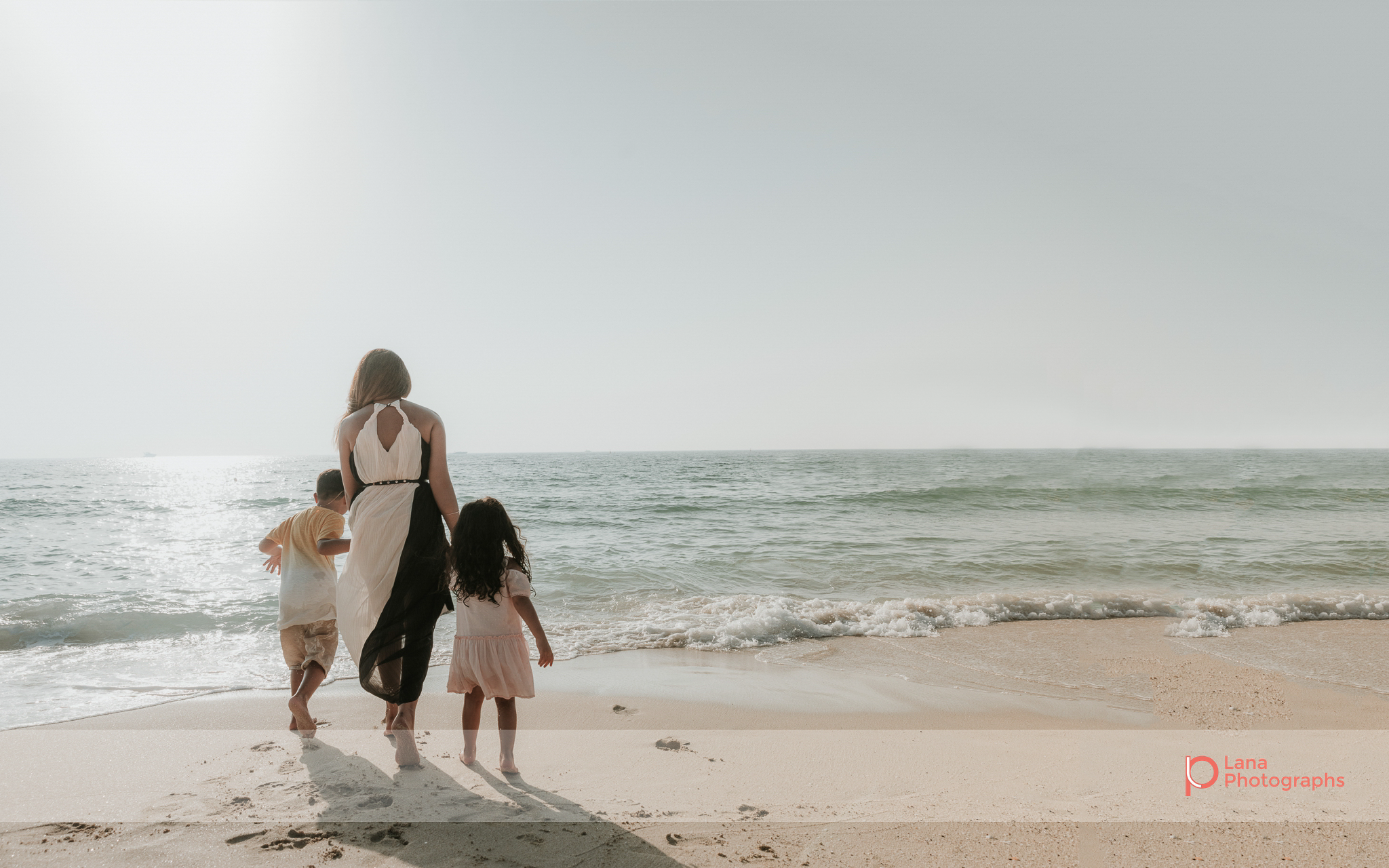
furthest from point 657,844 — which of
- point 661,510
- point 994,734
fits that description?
point 661,510

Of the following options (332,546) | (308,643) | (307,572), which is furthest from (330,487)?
(308,643)

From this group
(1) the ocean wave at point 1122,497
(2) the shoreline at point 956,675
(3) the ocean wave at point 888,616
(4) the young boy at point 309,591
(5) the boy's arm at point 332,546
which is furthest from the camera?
(1) the ocean wave at point 1122,497

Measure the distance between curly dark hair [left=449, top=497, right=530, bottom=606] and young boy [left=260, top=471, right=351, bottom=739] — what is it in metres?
0.98

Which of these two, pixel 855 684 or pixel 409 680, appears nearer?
pixel 409 680

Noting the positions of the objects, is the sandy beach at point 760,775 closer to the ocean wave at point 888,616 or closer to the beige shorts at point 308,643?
the beige shorts at point 308,643

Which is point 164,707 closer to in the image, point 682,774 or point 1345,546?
point 682,774

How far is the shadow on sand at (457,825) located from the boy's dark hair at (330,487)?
4.72ft

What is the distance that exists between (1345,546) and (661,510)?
1483 cm

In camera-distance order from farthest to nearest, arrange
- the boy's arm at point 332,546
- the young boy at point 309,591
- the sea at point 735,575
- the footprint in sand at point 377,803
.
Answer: the sea at point 735,575, the young boy at point 309,591, the boy's arm at point 332,546, the footprint in sand at point 377,803

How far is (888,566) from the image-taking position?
10055mm

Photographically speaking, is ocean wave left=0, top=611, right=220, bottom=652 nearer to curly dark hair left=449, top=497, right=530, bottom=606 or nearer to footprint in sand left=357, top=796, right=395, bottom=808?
footprint in sand left=357, top=796, right=395, bottom=808

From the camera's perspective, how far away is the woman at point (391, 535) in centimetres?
303

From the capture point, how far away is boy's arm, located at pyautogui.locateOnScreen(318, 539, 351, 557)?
3.49 meters

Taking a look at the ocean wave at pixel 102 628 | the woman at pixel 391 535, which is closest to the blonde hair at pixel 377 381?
the woman at pixel 391 535
